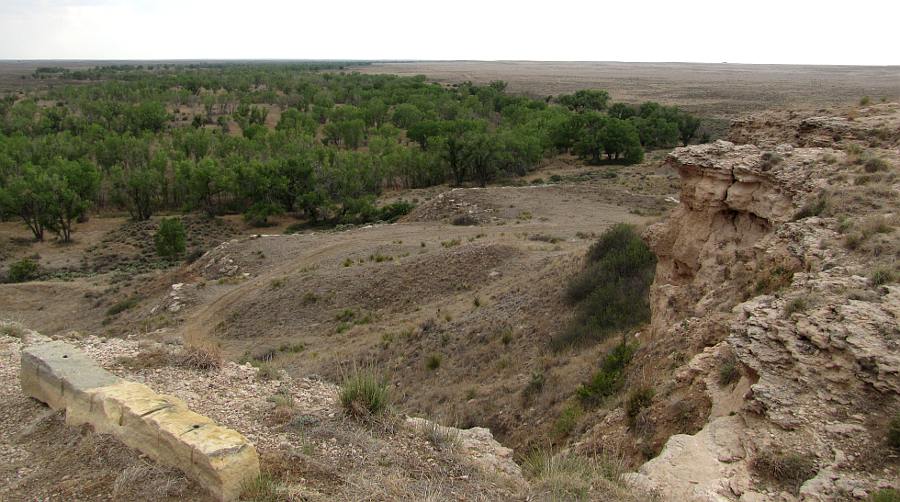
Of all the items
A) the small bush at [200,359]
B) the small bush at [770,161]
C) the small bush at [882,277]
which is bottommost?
the small bush at [200,359]

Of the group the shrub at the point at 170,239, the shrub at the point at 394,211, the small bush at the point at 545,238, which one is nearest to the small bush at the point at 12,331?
the small bush at the point at 545,238

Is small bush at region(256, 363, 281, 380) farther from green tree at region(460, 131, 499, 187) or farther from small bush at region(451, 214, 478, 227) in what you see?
green tree at region(460, 131, 499, 187)

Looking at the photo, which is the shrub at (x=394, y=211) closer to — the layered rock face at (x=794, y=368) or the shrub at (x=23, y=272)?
the shrub at (x=23, y=272)

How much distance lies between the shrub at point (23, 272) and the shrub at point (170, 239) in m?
6.87

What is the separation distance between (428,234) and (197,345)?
21847mm

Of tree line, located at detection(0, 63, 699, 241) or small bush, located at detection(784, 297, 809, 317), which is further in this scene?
tree line, located at detection(0, 63, 699, 241)

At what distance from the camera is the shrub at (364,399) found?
801cm

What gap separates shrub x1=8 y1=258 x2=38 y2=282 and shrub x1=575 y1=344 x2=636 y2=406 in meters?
36.2

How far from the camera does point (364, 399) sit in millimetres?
8094

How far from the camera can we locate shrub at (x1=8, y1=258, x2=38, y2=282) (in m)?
35.1

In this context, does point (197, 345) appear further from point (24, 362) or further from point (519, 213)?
point (519, 213)

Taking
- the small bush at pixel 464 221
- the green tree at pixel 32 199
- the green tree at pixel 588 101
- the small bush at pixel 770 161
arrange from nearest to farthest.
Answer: the small bush at pixel 770 161 → the small bush at pixel 464 221 → the green tree at pixel 32 199 → the green tree at pixel 588 101

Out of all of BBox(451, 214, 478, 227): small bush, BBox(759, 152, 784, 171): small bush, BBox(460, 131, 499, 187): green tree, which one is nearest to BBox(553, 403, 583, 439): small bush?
BBox(759, 152, 784, 171): small bush

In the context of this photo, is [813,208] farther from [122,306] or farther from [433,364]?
[122,306]
